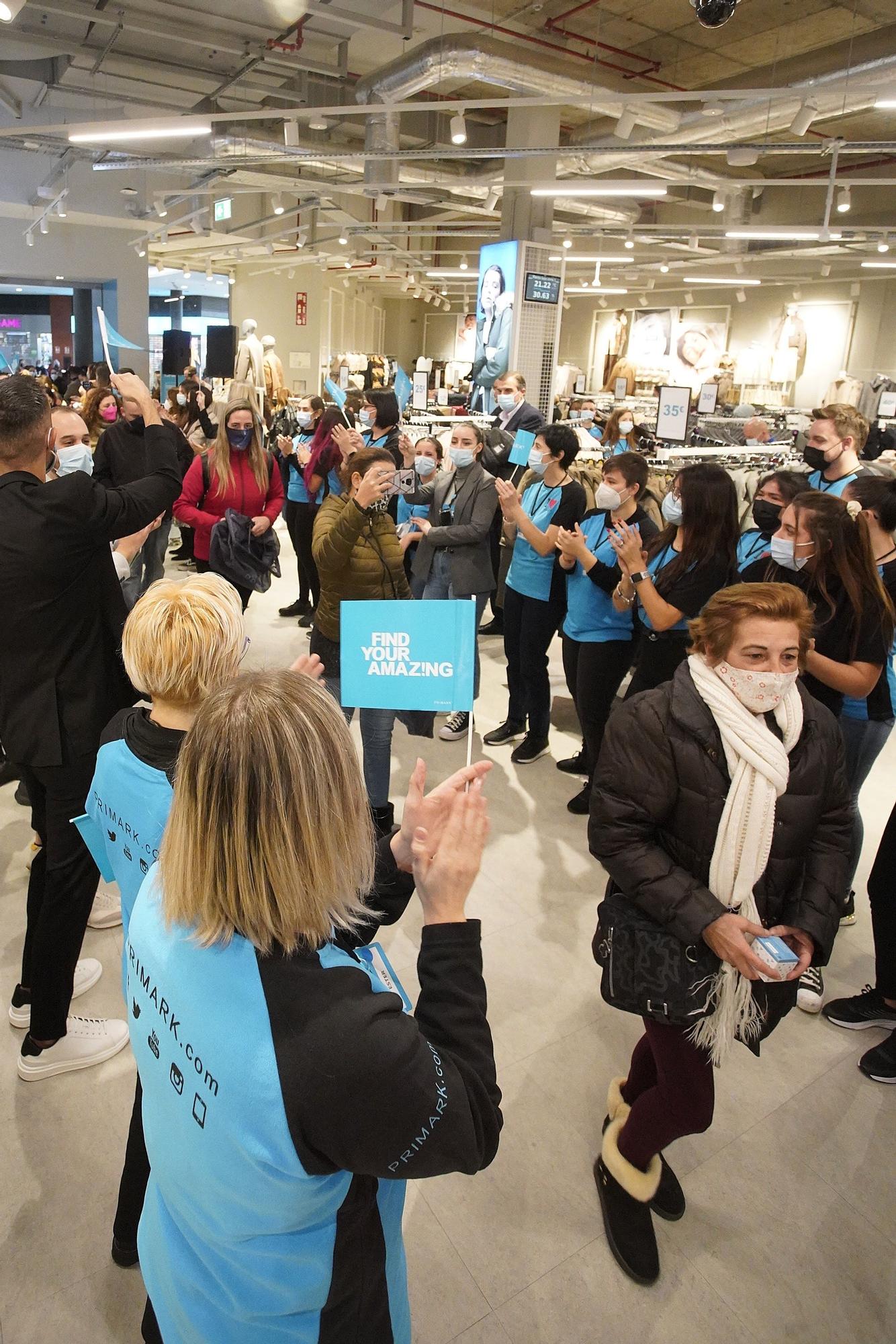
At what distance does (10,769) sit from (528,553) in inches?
103

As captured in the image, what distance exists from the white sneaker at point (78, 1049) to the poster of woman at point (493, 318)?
8872mm

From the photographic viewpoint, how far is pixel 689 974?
1.76 meters

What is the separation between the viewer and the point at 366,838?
1.00 m

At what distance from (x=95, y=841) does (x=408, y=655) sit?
30.0 inches

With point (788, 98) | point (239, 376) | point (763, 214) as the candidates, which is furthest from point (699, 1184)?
point (763, 214)

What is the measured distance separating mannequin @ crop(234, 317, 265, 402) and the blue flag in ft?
30.8

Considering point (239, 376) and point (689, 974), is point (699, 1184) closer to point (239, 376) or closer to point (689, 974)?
point (689, 974)

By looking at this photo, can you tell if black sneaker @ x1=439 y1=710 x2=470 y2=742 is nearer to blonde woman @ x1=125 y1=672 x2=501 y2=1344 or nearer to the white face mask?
the white face mask

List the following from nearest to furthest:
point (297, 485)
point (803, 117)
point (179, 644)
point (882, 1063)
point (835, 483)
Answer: point (179, 644), point (882, 1063), point (835, 483), point (297, 485), point (803, 117)

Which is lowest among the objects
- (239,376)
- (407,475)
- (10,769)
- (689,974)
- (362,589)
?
(10,769)

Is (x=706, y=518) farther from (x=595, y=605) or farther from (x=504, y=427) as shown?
(x=504, y=427)

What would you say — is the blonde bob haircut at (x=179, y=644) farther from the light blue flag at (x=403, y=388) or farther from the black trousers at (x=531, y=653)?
the light blue flag at (x=403, y=388)

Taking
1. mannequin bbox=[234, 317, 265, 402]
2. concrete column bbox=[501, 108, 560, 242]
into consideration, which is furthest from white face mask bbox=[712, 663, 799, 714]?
concrete column bbox=[501, 108, 560, 242]

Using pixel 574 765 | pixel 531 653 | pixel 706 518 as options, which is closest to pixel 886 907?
pixel 706 518
